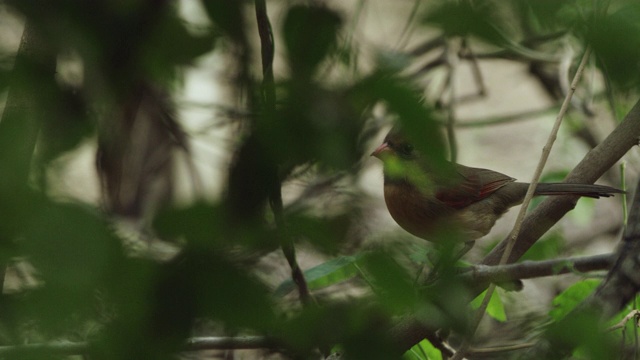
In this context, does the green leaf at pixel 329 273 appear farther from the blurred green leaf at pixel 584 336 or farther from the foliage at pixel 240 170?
the blurred green leaf at pixel 584 336

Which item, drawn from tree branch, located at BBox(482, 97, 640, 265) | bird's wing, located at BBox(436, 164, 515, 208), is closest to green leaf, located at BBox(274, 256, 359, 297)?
tree branch, located at BBox(482, 97, 640, 265)

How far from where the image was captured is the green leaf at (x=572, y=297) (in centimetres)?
190

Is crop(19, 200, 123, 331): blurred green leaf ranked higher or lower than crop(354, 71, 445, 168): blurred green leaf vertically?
lower

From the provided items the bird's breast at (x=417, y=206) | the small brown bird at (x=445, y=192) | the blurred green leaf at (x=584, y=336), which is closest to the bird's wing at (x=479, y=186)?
the small brown bird at (x=445, y=192)

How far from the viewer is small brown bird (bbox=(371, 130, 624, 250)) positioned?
780mm

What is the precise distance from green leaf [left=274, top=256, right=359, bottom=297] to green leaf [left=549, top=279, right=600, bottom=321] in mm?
508

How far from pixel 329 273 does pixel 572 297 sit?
0.88 metres

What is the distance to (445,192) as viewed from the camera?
985 millimetres

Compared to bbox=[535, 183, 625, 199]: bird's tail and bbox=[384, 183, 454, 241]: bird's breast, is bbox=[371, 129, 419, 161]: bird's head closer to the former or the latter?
bbox=[384, 183, 454, 241]: bird's breast

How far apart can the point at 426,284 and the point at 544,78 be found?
400cm

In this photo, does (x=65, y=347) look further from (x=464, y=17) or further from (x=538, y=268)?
(x=538, y=268)

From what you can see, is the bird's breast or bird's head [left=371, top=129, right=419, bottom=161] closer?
bird's head [left=371, top=129, right=419, bottom=161]

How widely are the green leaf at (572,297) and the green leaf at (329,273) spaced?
0.51m

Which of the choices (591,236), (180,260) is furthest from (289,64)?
(591,236)
